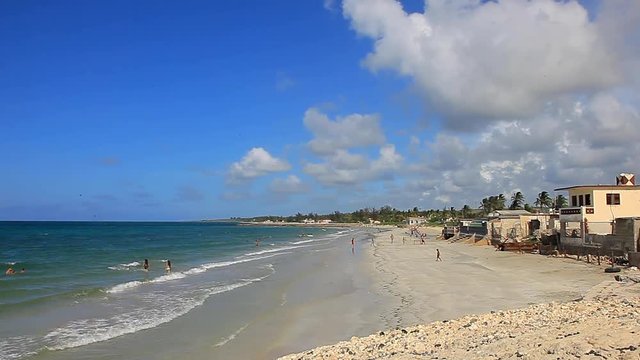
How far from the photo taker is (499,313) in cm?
1426

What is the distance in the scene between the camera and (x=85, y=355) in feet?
48.1

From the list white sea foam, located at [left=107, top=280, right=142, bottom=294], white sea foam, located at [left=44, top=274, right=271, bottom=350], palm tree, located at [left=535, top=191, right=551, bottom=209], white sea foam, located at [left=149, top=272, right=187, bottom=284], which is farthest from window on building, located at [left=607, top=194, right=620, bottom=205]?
palm tree, located at [left=535, top=191, right=551, bottom=209]

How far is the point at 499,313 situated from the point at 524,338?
4.44 metres

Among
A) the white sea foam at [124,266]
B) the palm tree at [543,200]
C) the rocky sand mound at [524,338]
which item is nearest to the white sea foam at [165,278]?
the white sea foam at [124,266]

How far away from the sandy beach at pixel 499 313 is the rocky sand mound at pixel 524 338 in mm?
15

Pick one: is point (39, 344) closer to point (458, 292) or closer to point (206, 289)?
point (206, 289)

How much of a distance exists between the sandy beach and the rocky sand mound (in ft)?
0.05

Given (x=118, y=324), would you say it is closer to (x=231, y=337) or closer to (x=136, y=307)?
(x=136, y=307)

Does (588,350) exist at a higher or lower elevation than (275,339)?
higher

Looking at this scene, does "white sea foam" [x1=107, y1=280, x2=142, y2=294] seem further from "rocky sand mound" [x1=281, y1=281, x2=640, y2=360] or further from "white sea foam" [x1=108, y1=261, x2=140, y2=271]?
"rocky sand mound" [x1=281, y1=281, x2=640, y2=360]

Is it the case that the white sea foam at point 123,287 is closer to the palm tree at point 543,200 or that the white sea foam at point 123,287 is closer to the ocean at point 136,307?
the ocean at point 136,307

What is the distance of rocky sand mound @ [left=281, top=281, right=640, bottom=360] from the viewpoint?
28.3ft

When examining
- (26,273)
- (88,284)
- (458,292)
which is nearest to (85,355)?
(458,292)

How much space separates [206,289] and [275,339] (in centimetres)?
1286
